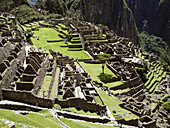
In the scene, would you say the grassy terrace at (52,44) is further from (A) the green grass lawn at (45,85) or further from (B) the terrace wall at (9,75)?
(B) the terrace wall at (9,75)

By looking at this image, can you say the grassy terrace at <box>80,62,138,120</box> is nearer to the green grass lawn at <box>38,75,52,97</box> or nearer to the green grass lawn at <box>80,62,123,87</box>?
the green grass lawn at <box>80,62,123,87</box>

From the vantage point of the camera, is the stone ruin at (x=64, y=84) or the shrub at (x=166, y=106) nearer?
the stone ruin at (x=64, y=84)

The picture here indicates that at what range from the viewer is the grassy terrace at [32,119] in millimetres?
18922

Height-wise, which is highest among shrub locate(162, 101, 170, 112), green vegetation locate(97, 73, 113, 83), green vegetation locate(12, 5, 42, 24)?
green vegetation locate(12, 5, 42, 24)


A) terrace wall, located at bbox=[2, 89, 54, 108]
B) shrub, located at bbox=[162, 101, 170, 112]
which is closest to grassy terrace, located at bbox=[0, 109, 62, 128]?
terrace wall, located at bbox=[2, 89, 54, 108]

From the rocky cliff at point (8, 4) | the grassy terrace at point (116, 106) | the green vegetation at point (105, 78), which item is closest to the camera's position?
the grassy terrace at point (116, 106)

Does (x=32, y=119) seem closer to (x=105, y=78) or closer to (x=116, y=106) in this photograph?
(x=116, y=106)

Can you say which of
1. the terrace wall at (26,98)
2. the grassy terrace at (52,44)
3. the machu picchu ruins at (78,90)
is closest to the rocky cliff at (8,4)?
the grassy terrace at (52,44)

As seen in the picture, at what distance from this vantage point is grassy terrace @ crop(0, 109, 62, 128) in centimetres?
1892

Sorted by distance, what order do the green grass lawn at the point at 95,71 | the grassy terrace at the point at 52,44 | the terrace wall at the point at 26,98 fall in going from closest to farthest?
1. the terrace wall at the point at 26,98
2. the green grass lawn at the point at 95,71
3. the grassy terrace at the point at 52,44

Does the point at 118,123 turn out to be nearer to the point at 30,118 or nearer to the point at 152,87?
the point at 30,118

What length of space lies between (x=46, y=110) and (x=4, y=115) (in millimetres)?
5840

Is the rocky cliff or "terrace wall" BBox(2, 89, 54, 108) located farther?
the rocky cliff

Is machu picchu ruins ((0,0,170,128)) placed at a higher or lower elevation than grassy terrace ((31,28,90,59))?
lower
